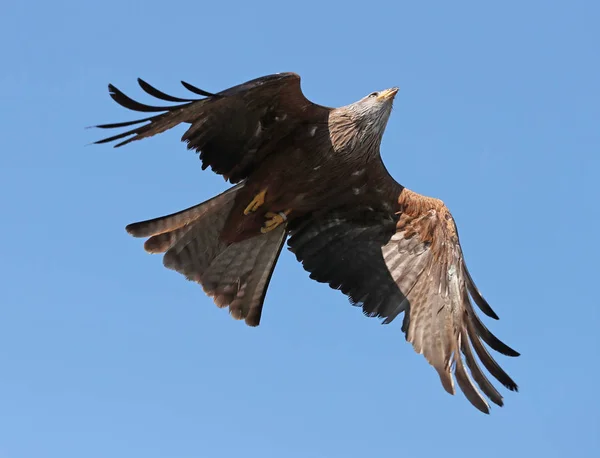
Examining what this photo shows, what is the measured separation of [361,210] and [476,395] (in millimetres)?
2258

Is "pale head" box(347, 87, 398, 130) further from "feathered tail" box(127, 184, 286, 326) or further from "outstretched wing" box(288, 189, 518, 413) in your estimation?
"feathered tail" box(127, 184, 286, 326)

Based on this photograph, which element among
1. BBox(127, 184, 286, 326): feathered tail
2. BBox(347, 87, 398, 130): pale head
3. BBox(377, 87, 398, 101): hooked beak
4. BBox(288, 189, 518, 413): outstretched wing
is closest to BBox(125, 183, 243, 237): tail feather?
BBox(127, 184, 286, 326): feathered tail

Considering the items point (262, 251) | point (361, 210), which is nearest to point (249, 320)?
point (262, 251)

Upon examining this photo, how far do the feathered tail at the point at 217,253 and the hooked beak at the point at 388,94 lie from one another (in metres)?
1.65

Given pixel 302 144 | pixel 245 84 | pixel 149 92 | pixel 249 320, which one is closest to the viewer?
pixel 149 92

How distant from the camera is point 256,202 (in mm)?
10336

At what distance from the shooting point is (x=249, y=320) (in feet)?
35.5

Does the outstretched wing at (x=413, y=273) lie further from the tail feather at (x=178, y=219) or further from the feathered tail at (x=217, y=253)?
the tail feather at (x=178, y=219)

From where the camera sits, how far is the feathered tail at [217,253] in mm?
10398

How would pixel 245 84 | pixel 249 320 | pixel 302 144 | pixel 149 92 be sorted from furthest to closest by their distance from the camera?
1. pixel 249 320
2. pixel 302 144
3. pixel 245 84
4. pixel 149 92

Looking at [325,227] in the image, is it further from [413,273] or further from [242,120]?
[242,120]

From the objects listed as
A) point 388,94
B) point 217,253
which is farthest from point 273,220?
point 388,94

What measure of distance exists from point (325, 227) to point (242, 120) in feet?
5.39

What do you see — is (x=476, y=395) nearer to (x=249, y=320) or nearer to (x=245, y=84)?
(x=249, y=320)
